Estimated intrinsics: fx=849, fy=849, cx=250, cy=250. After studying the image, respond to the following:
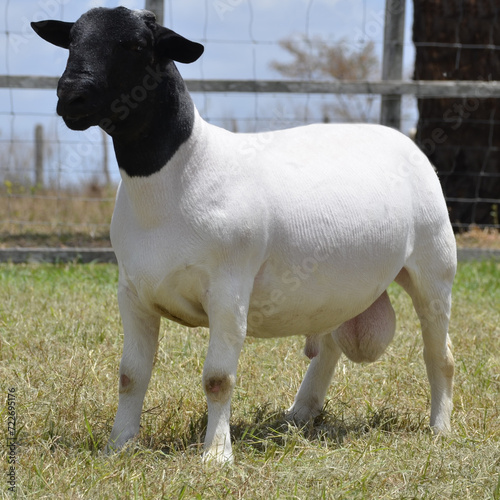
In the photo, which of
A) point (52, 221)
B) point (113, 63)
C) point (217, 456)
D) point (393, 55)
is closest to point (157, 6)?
point (393, 55)

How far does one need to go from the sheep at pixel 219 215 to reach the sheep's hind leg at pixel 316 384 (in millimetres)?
374

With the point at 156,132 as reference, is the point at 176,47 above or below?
above

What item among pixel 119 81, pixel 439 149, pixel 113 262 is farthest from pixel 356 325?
pixel 439 149

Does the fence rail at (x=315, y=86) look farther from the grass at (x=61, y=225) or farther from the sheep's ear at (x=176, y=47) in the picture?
the sheep's ear at (x=176, y=47)

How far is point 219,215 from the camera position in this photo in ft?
8.91

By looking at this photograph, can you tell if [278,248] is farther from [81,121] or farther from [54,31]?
[54,31]

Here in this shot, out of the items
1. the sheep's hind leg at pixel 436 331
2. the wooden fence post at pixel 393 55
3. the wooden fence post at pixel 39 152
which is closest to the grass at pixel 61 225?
the wooden fence post at pixel 393 55

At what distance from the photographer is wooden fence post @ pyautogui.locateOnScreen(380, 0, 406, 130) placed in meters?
7.12

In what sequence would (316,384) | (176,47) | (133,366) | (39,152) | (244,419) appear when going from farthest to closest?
(39,152), (316,384), (244,419), (133,366), (176,47)

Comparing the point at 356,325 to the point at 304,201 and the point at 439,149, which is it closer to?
the point at 304,201

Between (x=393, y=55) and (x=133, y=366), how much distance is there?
5.00 metres

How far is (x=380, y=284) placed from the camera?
3.16m

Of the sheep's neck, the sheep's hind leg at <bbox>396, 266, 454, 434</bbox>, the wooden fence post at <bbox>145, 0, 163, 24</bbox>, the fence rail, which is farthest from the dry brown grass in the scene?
the sheep's neck

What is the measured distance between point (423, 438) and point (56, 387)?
1.45 meters
